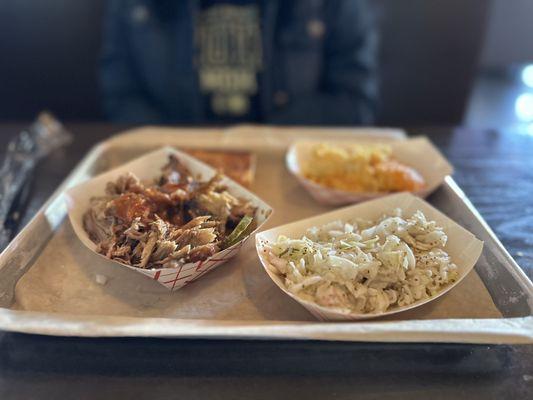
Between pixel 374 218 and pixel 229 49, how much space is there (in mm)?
1524

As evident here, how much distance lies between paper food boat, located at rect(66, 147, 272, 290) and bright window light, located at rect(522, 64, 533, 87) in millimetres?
4984

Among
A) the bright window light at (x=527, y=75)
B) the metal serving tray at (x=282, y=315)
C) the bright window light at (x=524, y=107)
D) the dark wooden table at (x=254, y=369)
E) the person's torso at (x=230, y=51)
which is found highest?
the person's torso at (x=230, y=51)

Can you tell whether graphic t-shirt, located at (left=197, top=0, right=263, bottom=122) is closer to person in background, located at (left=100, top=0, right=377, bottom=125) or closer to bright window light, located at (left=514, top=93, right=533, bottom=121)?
person in background, located at (left=100, top=0, right=377, bottom=125)

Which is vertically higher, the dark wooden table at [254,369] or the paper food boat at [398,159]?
the paper food boat at [398,159]

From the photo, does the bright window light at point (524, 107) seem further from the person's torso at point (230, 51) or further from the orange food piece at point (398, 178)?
the orange food piece at point (398, 178)

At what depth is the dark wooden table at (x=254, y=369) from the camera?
1.01 meters

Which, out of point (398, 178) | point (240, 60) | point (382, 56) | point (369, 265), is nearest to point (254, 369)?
point (369, 265)

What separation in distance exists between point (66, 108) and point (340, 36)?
2312 millimetres

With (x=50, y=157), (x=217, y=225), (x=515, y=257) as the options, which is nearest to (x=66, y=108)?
(x=50, y=157)

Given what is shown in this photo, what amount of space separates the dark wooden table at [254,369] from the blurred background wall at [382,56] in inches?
102

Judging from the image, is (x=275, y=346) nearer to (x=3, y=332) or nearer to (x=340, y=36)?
(x=3, y=332)

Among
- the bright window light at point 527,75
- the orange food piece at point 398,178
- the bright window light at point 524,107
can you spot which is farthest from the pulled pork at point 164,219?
the bright window light at point 527,75

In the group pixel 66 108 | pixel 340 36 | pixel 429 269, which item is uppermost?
pixel 340 36

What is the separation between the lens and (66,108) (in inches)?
142
